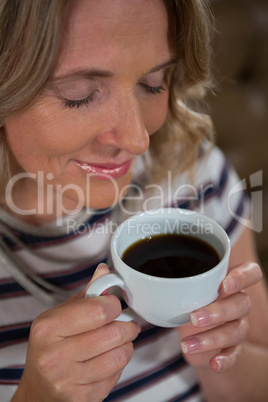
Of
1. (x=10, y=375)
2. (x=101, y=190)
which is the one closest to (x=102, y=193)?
(x=101, y=190)

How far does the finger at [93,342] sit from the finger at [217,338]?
4.7 inches

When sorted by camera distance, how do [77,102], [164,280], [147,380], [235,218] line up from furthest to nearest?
[235,218] → [147,380] → [77,102] → [164,280]

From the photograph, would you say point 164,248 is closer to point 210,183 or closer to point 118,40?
point 118,40

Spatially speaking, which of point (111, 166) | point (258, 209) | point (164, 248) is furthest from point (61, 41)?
point (258, 209)

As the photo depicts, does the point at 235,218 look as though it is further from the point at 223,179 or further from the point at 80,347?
the point at 80,347

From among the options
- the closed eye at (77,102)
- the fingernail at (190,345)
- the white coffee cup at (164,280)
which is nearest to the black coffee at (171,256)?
the white coffee cup at (164,280)

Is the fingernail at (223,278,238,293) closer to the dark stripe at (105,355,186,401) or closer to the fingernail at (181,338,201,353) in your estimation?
the fingernail at (181,338,201,353)

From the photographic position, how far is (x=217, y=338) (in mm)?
761

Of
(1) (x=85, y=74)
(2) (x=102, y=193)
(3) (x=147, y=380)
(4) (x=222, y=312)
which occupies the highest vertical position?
(1) (x=85, y=74)

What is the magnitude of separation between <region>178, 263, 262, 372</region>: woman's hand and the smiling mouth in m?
0.26

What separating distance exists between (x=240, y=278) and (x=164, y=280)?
0.19 metres

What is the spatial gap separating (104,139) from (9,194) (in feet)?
0.92

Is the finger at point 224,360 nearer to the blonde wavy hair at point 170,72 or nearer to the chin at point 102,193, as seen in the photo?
the chin at point 102,193

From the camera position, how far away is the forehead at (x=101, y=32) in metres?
0.66
